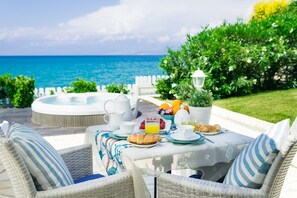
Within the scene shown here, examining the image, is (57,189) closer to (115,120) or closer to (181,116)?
(115,120)

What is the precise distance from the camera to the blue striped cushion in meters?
1.88

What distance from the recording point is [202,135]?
2.64 metres

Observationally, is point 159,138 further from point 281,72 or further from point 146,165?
point 281,72

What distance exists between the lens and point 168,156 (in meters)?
2.33

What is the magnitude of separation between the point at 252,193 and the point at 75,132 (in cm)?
442

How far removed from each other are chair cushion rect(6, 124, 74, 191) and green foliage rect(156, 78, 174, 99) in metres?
7.00

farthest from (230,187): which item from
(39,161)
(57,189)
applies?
(39,161)

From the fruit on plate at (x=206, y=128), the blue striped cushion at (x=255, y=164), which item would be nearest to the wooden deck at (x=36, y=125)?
the fruit on plate at (x=206, y=128)

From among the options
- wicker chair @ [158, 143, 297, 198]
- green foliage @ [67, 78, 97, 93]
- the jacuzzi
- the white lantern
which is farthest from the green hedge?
wicker chair @ [158, 143, 297, 198]

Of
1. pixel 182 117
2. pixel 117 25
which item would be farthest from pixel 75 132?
pixel 117 25

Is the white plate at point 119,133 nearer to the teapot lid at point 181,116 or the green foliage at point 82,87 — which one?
the teapot lid at point 181,116

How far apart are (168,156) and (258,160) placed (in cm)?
63

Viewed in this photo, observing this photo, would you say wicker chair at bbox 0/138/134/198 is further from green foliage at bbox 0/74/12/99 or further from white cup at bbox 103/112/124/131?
green foliage at bbox 0/74/12/99

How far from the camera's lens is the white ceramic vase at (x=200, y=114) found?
2.94 m
